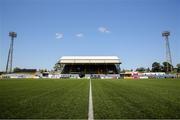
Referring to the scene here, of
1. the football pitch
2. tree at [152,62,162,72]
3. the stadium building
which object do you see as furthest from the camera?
tree at [152,62,162,72]

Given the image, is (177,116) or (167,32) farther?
(167,32)

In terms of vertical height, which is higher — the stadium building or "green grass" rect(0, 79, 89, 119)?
the stadium building

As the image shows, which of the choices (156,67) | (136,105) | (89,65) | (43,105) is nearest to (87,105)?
(43,105)

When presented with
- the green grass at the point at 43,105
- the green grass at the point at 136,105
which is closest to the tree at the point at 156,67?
the green grass at the point at 136,105

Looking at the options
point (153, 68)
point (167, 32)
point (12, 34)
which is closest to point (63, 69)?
point (12, 34)

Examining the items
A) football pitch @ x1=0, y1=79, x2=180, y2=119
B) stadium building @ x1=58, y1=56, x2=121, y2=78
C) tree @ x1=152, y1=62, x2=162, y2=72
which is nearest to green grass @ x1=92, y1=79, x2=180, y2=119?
football pitch @ x1=0, y1=79, x2=180, y2=119

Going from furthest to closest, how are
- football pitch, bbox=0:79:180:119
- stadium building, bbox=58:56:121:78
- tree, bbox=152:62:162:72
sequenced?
tree, bbox=152:62:162:72
stadium building, bbox=58:56:121:78
football pitch, bbox=0:79:180:119

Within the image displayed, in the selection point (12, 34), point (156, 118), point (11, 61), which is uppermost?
point (12, 34)

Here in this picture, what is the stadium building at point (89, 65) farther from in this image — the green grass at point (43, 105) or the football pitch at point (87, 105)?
the green grass at point (43, 105)

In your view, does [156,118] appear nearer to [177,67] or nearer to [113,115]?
[113,115]

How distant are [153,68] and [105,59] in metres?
69.9

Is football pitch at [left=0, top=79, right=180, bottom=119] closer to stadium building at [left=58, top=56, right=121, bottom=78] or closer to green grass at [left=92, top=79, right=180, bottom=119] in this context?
green grass at [left=92, top=79, right=180, bottom=119]

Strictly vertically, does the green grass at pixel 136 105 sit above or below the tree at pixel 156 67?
below

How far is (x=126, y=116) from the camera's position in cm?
620
